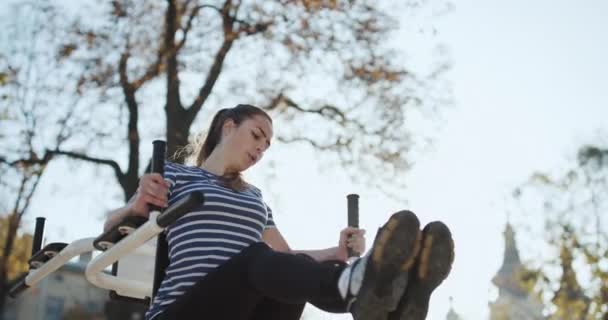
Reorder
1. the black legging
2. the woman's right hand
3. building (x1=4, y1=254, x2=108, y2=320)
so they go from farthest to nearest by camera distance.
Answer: building (x1=4, y1=254, x2=108, y2=320)
the woman's right hand
the black legging

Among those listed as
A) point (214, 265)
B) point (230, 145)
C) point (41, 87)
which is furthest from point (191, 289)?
point (41, 87)

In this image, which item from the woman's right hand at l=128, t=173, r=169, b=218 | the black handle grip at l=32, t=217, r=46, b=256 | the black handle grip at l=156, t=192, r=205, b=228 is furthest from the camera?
the black handle grip at l=32, t=217, r=46, b=256

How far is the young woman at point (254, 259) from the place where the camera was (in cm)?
209

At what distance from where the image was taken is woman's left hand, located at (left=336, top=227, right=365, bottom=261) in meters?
2.81

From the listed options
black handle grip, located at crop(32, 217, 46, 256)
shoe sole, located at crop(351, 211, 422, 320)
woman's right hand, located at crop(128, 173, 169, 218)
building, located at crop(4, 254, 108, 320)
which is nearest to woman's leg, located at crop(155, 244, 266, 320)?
woman's right hand, located at crop(128, 173, 169, 218)

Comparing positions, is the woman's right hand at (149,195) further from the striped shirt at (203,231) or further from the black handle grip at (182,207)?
the striped shirt at (203,231)

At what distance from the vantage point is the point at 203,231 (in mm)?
2592

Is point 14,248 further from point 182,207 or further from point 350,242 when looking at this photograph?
point 182,207

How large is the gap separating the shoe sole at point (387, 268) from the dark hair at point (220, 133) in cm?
93

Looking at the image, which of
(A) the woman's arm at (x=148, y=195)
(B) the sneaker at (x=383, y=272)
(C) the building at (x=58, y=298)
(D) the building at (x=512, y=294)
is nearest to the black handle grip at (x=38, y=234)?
(A) the woman's arm at (x=148, y=195)

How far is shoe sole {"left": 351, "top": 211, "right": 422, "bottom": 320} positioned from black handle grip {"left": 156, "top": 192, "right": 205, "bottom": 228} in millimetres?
484

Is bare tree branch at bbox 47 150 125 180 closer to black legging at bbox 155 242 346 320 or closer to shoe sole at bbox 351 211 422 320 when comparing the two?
black legging at bbox 155 242 346 320

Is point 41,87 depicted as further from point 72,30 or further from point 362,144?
point 362,144

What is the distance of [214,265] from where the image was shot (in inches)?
99.2
